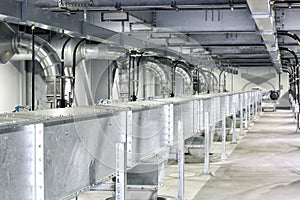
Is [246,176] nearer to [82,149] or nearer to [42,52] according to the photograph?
[42,52]

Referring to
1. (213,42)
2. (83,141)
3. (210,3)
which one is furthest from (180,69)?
(83,141)

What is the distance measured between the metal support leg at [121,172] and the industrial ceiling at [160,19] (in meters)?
2.53

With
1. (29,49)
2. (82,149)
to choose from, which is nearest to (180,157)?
(82,149)

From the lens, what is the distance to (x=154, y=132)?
459cm

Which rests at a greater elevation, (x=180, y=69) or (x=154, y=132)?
(x=180, y=69)

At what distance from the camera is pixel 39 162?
2.33 meters

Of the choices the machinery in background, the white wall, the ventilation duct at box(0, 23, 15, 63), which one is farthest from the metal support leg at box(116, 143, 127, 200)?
the machinery in background

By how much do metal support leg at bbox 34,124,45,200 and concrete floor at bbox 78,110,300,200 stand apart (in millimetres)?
4070

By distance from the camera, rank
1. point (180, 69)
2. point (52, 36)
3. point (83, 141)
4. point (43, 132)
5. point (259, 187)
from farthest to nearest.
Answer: point (180, 69)
point (52, 36)
point (259, 187)
point (83, 141)
point (43, 132)

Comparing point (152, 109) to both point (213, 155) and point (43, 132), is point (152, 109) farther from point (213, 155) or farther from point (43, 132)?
point (213, 155)

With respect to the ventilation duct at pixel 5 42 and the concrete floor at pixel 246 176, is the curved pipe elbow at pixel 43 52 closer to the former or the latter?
the ventilation duct at pixel 5 42

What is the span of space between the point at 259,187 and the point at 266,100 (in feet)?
70.9

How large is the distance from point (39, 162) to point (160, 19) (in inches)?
296

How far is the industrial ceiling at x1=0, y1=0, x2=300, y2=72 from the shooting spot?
6301mm
